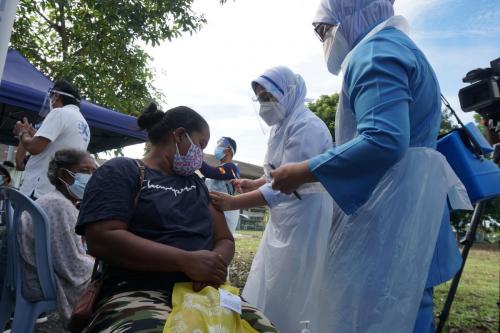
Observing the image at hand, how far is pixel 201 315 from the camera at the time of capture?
1.30 metres

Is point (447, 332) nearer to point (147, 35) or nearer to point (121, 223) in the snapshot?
point (121, 223)

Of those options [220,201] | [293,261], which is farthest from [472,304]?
[220,201]

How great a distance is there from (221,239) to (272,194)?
13.4 inches

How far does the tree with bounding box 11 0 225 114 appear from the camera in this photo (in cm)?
711

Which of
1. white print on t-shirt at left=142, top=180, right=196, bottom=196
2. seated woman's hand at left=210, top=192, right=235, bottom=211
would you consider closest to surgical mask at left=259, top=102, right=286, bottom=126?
seated woman's hand at left=210, top=192, right=235, bottom=211

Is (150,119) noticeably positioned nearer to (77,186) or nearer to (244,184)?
(244,184)

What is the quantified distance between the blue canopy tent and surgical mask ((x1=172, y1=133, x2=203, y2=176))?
9.81ft

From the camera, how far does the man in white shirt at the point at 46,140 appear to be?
3013 millimetres

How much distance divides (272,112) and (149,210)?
90cm

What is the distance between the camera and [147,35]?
286 inches

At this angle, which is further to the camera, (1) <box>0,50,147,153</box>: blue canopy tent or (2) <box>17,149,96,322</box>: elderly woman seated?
(1) <box>0,50,147,153</box>: blue canopy tent

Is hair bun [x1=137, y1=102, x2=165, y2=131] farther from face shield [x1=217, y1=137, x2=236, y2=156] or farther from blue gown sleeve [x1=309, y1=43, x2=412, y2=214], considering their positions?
face shield [x1=217, y1=137, x2=236, y2=156]

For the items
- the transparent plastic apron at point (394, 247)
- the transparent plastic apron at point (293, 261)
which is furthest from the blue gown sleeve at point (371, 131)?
the transparent plastic apron at point (293, 261)

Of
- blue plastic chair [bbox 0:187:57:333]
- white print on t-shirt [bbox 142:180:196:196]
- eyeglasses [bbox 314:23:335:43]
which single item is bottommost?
blue plastic chair [bbox 0:187:57:333]
